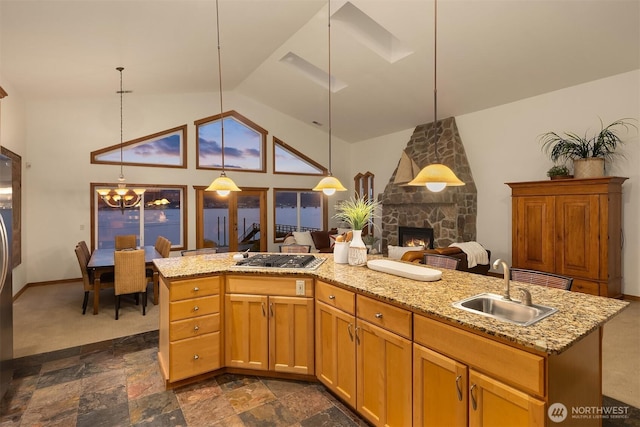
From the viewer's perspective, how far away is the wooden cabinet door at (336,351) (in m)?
2.22

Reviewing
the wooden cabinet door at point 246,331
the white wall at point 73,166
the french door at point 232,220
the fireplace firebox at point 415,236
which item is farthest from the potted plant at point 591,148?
the white wall at point 73,166

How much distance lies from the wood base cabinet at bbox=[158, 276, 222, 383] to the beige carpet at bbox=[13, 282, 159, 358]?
5.15 ft

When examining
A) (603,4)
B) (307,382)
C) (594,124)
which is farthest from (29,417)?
(594,124)

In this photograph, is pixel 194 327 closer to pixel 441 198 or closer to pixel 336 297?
pixel 336 297

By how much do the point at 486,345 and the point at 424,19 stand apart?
4206mm

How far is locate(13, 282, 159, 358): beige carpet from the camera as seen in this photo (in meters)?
3.56

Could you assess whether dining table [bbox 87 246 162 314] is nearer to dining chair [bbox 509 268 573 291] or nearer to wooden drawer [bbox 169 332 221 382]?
wooden drawer [bbox 169 332 221 382]

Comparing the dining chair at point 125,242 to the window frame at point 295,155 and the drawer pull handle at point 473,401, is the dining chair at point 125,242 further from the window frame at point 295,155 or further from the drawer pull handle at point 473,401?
the drawer pull handle at point 473,401

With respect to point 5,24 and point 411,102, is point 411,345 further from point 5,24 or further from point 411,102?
point 411,102

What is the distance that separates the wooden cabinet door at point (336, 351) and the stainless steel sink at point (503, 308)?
74cm

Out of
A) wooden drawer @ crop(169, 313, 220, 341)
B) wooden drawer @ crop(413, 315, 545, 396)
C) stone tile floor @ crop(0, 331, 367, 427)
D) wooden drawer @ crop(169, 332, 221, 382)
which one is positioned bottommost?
stone tile floor @ crop(0, 331, 367, 427)

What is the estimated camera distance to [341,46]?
5.20 metres

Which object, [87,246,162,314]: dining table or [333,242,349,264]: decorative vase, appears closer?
[333,242,349,264]: decorative vase

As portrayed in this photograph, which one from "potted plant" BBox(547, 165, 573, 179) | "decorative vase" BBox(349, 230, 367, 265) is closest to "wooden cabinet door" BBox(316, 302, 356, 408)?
"decorative vase" BBox(349, 230, 367, 265)
